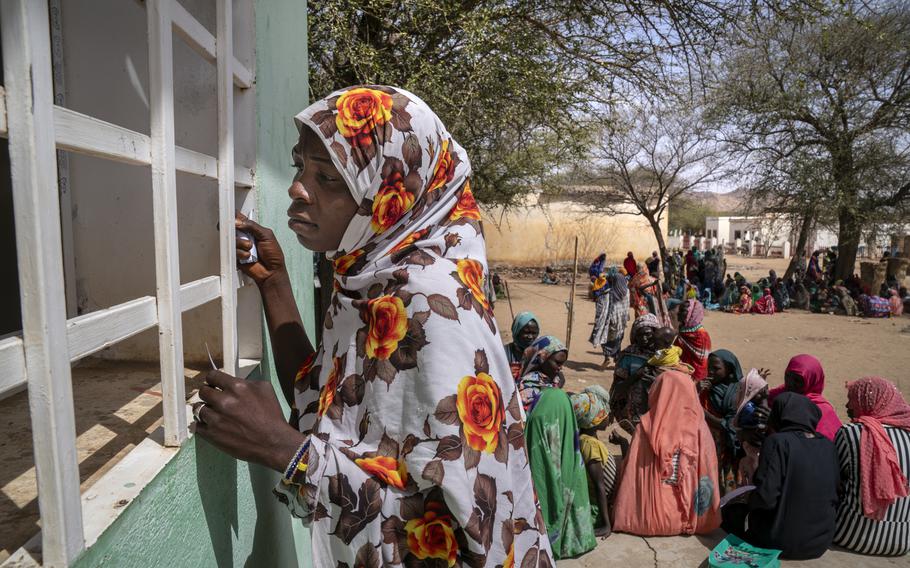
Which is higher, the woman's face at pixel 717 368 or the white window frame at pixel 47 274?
the white window frame at pixel 47 274

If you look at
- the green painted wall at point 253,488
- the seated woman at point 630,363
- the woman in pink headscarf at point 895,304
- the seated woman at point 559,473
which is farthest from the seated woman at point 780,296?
the green painted wall at point 253,488

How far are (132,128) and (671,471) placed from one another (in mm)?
3886

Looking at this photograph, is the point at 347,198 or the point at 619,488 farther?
the point at 619,488

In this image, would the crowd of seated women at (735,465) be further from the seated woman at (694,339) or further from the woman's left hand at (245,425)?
the woman's left hand at (245,425)

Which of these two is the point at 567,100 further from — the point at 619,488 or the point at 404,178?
the point at 404,178

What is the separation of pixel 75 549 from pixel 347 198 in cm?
79

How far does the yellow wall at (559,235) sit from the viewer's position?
26031mm

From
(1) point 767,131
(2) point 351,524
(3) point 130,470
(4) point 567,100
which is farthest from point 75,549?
(1) point 767,131

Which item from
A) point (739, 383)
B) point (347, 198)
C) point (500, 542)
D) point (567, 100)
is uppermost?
point (567, 100)

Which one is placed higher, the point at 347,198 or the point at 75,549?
the point at 347,198

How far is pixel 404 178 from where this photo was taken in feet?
4.39

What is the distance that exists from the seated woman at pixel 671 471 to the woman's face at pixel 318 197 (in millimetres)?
3493

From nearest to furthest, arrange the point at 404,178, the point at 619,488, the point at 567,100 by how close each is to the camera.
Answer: the point at 404,178 < the point at 619,488 < the point at 567,100

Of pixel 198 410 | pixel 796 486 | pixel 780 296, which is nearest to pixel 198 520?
pixel 198 410
